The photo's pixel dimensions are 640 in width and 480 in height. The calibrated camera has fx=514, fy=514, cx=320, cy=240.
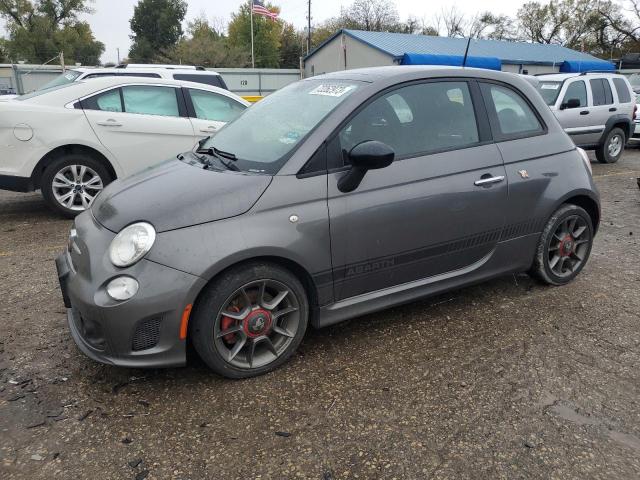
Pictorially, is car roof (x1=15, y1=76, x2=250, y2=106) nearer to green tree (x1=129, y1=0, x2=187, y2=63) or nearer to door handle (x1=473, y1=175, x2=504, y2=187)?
door handle (x1=473, y1=175, x2=504, y2=187)

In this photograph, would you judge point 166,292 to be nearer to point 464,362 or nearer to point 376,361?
point 376,361

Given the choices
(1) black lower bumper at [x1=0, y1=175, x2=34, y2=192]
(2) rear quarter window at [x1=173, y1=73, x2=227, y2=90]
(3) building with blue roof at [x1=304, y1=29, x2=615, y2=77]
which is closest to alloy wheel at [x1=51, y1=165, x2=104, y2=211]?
(1) black lower bumper at [x1=0, y1=175, x2=34, y2=192]

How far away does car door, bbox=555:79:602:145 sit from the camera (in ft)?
34.1

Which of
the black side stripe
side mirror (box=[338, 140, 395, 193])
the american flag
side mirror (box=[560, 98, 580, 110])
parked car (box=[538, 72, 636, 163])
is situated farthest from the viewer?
the american flag

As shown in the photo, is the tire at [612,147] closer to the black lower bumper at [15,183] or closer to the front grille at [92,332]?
the black lower bumper at [15,183]

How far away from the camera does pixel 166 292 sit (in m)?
2.48

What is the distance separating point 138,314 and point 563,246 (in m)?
3.17

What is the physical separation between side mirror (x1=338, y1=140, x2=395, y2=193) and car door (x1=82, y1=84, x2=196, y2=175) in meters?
4.15

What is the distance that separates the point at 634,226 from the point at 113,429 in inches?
231

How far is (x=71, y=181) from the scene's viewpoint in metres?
6.02

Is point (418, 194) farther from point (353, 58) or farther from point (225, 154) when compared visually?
point (353, 58)

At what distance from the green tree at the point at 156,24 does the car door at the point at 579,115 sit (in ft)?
215

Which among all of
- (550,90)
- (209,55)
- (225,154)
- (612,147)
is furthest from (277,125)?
(209,55)

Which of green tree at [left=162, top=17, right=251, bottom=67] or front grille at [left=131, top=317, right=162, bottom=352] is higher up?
green tree at [left=162, top=17, right=251, bottom=67]
